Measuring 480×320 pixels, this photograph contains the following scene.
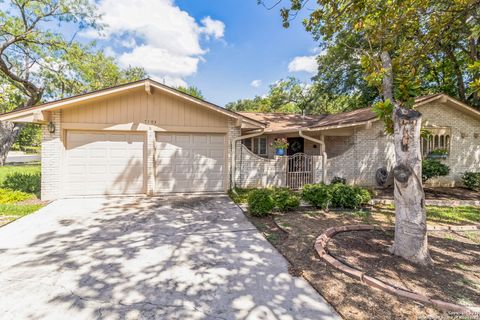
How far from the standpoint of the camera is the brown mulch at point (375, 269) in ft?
8.48

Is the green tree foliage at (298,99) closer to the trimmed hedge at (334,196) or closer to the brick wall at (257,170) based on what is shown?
the brick wall at (257,170)

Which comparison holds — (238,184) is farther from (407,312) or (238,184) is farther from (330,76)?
(330,76)

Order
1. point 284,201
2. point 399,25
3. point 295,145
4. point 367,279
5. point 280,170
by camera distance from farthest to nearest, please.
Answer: point 295,145 → point 280,170 → point 284,201 → point 399,25 → point 367,279

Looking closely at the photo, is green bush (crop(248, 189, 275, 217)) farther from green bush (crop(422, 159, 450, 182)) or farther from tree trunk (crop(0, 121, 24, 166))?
tree trunk (crop(0, 121, 24, 166))

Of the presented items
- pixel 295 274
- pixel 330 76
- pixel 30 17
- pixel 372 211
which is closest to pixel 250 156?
pixel 372 211

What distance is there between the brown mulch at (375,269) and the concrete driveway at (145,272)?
259mm

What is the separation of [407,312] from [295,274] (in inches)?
51.1

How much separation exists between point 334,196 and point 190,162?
5.05 metres

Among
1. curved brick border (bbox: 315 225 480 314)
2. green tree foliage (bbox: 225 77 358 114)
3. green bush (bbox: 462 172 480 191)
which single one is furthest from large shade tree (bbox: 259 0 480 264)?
green tree foliage (bbox: 225 77 358 114)

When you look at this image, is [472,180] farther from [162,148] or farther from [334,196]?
[162,148]

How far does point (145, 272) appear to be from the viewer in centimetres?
331

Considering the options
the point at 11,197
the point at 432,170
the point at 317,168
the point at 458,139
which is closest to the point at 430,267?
the point at 317,168

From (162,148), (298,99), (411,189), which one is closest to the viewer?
(411,189)

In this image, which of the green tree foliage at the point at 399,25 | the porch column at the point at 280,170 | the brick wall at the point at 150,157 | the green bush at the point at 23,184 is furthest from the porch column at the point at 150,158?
the green tree foliage at the point at 399,25
